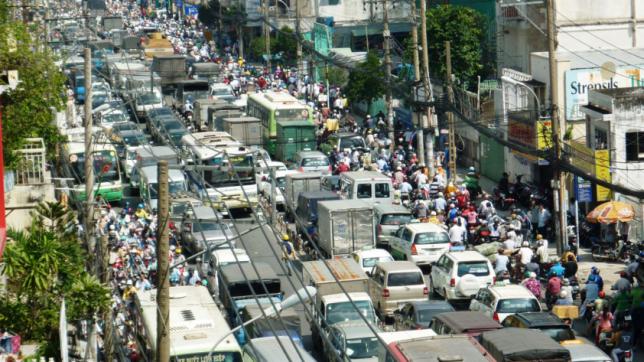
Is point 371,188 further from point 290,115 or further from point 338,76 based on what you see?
point 338,76

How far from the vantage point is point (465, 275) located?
112ft

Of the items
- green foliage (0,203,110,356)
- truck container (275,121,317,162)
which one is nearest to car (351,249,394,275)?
green foliage (0,203,110,356)

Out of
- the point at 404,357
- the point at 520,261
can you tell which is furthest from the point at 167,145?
the point at 404,357

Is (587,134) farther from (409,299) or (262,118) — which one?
(262,118)

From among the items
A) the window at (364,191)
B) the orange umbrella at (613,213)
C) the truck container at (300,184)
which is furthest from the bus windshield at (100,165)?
the orange umbrella at (613,213)

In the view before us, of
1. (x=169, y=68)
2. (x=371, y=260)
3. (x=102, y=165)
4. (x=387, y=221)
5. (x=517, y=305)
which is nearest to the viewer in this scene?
(x=517, y=305)

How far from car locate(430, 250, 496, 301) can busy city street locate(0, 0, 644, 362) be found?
0.20 feet

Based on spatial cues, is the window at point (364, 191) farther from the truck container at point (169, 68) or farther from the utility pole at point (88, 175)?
the truck container at point (169, 68)

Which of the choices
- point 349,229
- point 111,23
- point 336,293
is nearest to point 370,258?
point 349,229

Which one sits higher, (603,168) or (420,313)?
(603,168)

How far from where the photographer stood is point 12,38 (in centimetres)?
3516

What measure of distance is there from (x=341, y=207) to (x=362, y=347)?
11439mm

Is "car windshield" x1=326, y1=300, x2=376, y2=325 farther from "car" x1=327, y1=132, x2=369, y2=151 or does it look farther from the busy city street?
"car" x1=327, y1=132, x2=369, y2=151

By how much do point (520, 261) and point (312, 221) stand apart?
8.64m
